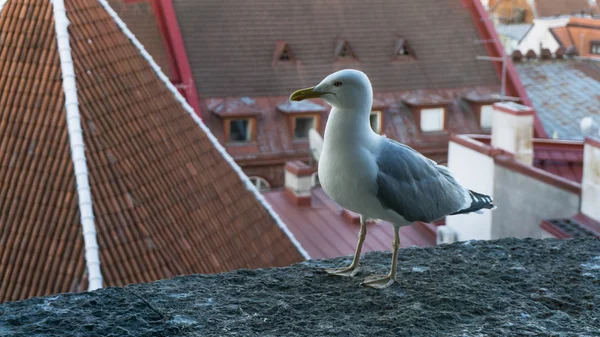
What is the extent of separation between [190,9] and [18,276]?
55.2 feet

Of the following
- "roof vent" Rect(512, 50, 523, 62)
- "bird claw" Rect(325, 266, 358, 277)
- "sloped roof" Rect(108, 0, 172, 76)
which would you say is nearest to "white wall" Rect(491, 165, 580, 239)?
"bird claw" Rect(325, 266, 358, 277)

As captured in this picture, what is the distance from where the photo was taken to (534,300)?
298cm

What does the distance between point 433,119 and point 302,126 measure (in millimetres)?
3368

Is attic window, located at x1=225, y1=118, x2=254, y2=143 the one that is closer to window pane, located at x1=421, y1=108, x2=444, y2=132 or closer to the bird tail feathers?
window pane, located at x1=421, y1=108, x2=444, y2=132

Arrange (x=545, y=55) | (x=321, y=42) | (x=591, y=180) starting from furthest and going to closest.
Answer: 1. (x=545, y=55)
2. (x=321, y=42)
3. (x=591, y=180)

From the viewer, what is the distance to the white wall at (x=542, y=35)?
3899 cm

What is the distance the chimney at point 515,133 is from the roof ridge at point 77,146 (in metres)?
6.31

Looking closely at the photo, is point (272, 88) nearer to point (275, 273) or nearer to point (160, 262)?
point (160, 262)

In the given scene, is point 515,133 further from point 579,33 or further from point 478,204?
point 579,33

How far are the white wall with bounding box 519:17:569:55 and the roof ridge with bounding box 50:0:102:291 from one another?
2997 cm

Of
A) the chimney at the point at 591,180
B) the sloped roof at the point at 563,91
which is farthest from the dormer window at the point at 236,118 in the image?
the chimney at the point at 591,180

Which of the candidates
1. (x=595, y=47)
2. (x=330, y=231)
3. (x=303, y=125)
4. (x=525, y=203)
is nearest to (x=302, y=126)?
(x=303, y=125)

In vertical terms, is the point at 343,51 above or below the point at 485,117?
above

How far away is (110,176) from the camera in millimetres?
9625
